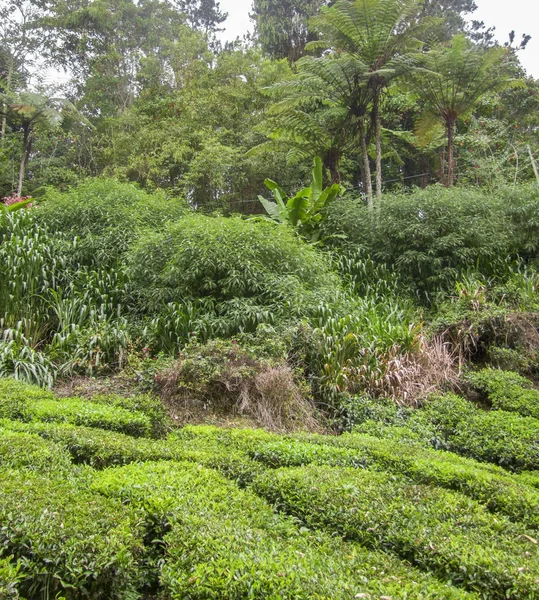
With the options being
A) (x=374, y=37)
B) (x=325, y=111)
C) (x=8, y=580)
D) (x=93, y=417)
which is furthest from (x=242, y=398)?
(x=374, y=37)

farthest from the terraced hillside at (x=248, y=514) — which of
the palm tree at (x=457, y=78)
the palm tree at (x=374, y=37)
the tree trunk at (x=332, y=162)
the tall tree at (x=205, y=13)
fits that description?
the tall tree at (x=205, y=13)

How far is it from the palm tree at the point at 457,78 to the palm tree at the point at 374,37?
53 centimetres

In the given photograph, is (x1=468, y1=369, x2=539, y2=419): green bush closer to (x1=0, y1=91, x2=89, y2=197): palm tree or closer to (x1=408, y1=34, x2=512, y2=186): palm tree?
(x1=408, y1=34, x2=512, y2=186): palm tree

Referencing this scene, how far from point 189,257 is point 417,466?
390cm

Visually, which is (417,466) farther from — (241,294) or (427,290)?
(427,290)

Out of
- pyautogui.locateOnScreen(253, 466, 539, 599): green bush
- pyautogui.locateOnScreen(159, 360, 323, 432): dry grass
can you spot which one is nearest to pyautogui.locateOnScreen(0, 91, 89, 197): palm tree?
pyautogui.locateOnScreen(159, 360, 323, 432): dry grass

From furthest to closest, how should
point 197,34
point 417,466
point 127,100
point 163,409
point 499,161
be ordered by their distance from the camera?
point 127,100 < point 197,34 < point 499,161 < point 163,409 < point 417,466

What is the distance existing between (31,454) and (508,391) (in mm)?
4629

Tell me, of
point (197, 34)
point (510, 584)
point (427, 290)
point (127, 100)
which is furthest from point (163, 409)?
point (127, 100)

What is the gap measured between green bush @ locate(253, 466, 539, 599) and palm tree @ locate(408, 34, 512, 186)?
8.86 m

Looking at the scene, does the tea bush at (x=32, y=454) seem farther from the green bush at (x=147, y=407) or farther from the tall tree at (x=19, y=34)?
the tall tree at (x=19, y=34)

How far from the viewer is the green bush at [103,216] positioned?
23.4 feet

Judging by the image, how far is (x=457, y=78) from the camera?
1020cm

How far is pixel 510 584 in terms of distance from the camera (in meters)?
1.84
